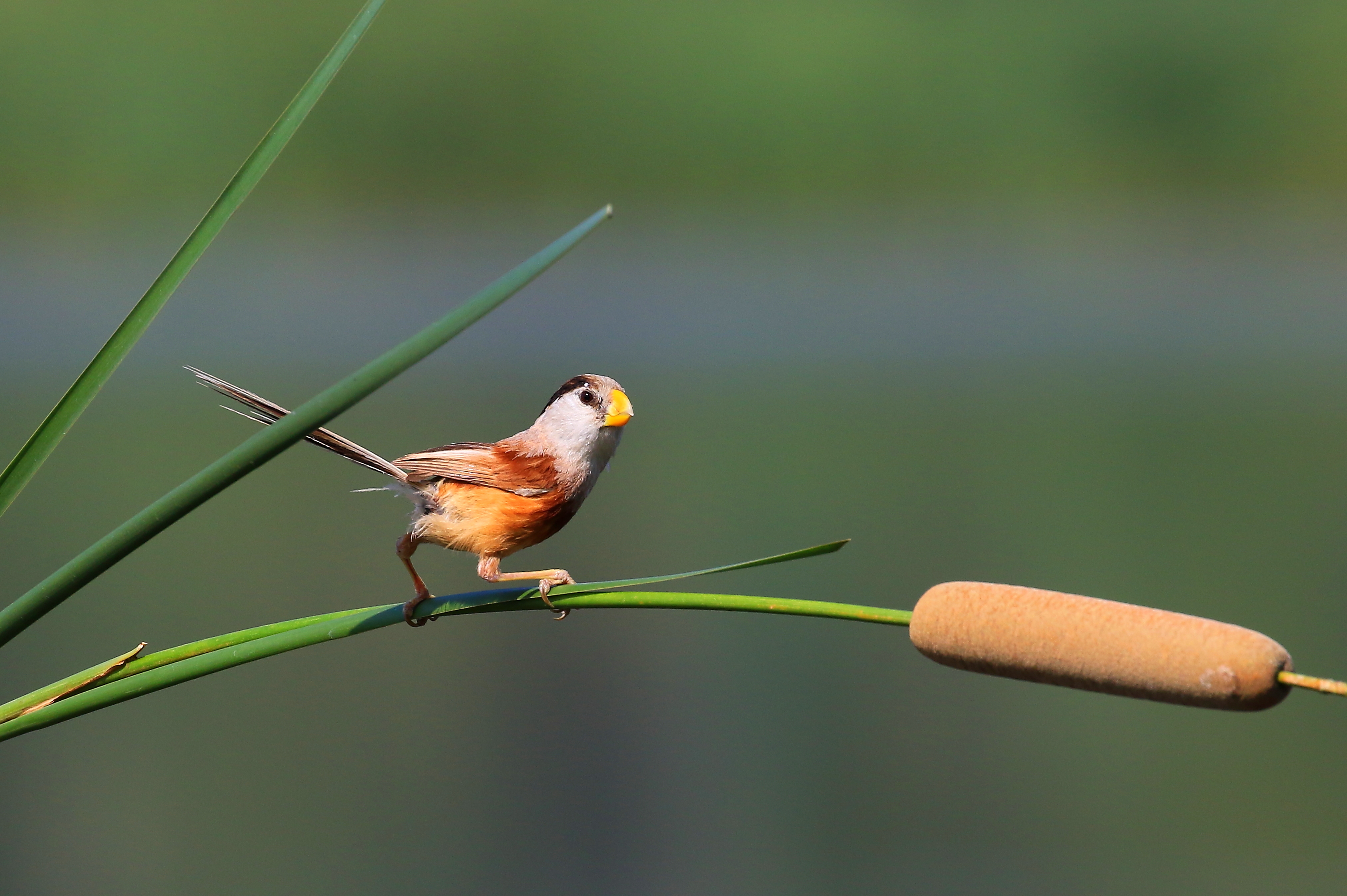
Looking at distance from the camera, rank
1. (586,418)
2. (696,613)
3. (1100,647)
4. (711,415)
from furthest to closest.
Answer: (711,415) < (696,613) < (586,418) < (1100,647)

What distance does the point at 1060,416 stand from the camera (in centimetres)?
1033

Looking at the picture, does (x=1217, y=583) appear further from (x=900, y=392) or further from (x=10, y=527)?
(x=10, y=527)

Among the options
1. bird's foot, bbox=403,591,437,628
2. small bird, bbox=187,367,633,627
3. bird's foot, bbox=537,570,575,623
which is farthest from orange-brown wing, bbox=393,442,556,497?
bird's foot, bbox=403,591,437,628

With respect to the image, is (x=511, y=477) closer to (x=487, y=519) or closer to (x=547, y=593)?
(x=487, y=519)

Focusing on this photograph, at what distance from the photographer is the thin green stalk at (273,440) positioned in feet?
3.34

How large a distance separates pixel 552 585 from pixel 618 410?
1.70ft

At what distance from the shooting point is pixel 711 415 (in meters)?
10.7

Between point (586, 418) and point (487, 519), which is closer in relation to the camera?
point (487, 519)

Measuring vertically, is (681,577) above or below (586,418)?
below

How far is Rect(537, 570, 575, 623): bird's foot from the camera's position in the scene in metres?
1.42

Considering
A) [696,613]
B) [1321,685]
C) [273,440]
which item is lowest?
[696,613]

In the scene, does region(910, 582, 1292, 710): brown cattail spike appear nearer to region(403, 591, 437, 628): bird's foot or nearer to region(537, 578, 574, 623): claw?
region(537, 578, 574, 623): claw

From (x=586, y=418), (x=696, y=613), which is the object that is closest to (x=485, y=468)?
(x=586, y=418)

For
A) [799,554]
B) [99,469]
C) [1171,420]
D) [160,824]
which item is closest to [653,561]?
[160,824]
